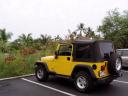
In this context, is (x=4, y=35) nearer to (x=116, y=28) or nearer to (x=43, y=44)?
(x=43, y=44)

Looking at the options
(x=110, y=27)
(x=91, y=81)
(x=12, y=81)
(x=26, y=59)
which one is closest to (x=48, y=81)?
(x=12, y=81)

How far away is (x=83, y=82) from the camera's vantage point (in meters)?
9.00

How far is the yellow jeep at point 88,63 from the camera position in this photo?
28.5 ft

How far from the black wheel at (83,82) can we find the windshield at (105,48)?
40.7 inches

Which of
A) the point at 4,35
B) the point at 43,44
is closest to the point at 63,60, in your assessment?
the point at 43,44

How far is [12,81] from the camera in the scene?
11.4 meters

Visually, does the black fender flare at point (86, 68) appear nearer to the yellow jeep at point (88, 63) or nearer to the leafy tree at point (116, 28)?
the yellow jeep at point (88, 63)

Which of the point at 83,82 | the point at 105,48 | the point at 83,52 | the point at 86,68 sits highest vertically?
the point at 105,48

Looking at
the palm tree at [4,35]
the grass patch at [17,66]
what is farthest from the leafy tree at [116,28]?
the palm tree at [4,35]

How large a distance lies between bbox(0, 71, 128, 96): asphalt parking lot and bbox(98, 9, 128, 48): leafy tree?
43.2 ft

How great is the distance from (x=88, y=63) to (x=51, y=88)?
6.75 feet

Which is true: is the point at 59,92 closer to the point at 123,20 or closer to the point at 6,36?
the point at 123,20

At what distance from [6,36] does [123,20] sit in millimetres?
22649

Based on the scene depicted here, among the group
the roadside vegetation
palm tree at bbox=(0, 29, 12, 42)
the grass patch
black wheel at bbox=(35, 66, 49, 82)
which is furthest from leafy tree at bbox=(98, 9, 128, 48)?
palm tree at bbox=(0, 29, 12, 42)
